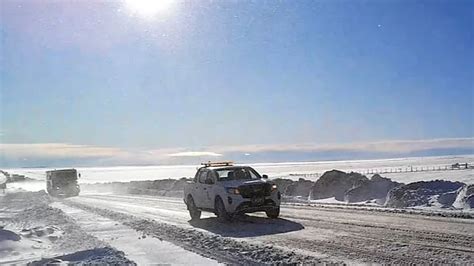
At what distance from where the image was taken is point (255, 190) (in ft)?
53.5

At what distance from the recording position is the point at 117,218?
20.7 m

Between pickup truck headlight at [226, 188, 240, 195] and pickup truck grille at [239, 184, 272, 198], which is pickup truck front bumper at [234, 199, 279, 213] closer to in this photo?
pickup truck grille at [239, 184, 272, 198]

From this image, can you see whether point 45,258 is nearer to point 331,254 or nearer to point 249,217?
point 331,254

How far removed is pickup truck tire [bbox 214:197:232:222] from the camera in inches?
651

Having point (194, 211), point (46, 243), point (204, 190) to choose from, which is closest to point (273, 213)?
point (204, 190)

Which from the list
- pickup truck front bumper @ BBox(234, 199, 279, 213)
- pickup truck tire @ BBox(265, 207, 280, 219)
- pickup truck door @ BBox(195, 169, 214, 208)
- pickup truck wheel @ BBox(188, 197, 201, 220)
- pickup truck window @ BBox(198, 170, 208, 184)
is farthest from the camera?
pickup truck wheel @ BBox(188, 197, 201, 220)

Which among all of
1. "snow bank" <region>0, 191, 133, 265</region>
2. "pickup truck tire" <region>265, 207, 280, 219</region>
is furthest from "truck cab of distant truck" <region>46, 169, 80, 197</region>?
"pickup truck tire" <region>265, 207, 280, 219</region>

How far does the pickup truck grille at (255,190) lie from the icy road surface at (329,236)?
88cm

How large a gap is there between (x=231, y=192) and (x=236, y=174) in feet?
4.82

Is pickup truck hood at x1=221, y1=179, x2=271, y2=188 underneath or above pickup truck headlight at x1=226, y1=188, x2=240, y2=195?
above

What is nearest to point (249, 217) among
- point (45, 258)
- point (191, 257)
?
point (191, 257)

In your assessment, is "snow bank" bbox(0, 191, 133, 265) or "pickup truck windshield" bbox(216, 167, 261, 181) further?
"pickup truck windshield" bbox(216, 167, 261, 181)

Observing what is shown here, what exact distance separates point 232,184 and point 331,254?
6.72 meters

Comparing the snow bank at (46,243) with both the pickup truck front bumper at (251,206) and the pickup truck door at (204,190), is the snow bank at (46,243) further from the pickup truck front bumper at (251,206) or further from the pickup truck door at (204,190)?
the pickup truck front bumper at (251,206)
